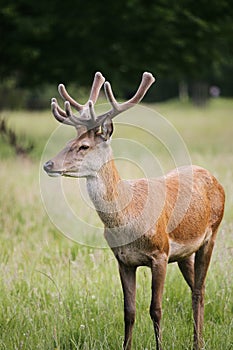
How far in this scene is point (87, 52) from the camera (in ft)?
44.8

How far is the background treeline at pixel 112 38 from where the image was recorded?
41.0ft

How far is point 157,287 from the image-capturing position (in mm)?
3443

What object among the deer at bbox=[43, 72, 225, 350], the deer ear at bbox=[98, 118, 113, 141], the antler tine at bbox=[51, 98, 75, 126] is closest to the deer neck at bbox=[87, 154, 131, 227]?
the deer at bbox=[43, 72, 225, 350]

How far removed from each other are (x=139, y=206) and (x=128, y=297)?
55 centimetres

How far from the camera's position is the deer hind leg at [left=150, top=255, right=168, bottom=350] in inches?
134

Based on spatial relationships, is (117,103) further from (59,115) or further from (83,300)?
(83,300)

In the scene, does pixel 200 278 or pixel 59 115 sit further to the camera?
pixel 200 278

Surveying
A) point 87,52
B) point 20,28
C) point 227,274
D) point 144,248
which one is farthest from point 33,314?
point 87,52

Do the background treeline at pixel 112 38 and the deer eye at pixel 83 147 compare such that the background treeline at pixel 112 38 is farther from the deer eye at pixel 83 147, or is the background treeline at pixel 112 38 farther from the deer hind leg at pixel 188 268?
→ the deer eye at pixel 83 147

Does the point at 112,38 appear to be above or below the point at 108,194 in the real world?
above

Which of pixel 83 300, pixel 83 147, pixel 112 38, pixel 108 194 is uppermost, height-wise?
pixel 112 38

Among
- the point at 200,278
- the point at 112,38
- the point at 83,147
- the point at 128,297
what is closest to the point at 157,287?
the point at 128,297

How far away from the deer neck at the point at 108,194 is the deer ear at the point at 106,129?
0.14 metres

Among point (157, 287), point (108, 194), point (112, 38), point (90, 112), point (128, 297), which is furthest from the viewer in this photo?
point (112, 38)
